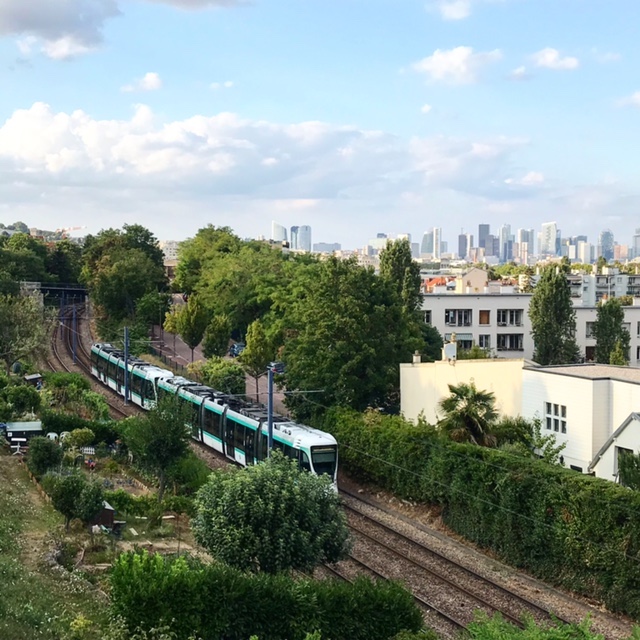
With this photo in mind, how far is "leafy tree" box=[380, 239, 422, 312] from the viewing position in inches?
2601

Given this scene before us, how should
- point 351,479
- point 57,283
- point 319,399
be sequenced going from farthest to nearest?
1. point 57,283
2. point 319,399
3. point 351,479

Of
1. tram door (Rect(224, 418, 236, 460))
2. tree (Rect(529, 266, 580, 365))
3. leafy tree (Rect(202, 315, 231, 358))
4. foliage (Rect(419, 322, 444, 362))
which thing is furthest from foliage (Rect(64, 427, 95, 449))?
tree (Rect(529, 266, 580, 365))

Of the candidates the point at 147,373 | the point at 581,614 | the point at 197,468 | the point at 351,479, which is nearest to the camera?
the point at 581,614

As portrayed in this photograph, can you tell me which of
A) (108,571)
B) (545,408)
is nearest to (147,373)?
(545,408)

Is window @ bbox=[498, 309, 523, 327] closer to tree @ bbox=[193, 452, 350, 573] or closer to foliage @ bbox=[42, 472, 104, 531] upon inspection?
foliage @ bbox=[42, 472, 104, 531]

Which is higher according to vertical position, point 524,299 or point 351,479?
point 524,299

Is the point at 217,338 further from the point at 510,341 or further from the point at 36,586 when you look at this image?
the point at 36,586

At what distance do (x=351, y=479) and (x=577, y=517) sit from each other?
14.4 m

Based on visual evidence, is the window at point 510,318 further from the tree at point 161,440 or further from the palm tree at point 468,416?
the tree at point 161,440

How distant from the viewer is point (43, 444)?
30.6 metres

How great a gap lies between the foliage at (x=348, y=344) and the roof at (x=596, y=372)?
7857 mm

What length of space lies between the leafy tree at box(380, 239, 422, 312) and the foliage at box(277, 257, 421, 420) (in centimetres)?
2310

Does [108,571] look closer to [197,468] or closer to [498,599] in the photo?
[498,599]

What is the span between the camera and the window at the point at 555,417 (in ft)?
114
